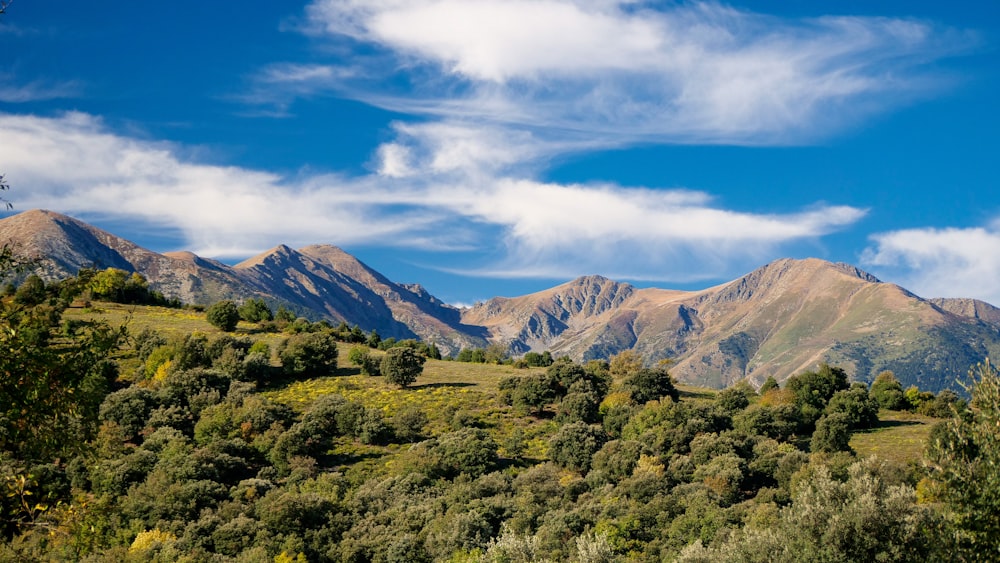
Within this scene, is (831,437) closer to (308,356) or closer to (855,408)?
(855,408)

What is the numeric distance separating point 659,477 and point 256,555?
3375 centimetres

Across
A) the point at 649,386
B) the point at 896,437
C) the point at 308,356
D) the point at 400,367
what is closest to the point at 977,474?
the point at 896,437

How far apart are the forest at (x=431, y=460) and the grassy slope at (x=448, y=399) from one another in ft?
1.94

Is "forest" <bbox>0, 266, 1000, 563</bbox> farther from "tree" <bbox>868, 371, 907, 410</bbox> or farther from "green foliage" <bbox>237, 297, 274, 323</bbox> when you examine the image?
"green foliage" <bbox>237, 297, 274, 323</bbox>

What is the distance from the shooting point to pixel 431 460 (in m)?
63.7

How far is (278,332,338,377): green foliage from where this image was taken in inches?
3730

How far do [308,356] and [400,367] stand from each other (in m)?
14.6

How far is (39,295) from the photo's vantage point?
11906 millimetres

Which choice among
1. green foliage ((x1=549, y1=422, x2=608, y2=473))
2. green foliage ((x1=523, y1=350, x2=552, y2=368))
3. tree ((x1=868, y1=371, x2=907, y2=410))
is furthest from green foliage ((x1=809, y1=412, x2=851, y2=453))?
green foliage ((x1=523, y1=350, x2=552, y2=368))

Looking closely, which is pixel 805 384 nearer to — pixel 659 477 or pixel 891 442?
pixel 891 442

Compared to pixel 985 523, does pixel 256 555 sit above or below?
below

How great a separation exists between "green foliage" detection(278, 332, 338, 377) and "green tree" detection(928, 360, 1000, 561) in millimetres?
85071

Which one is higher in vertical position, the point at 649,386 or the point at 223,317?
the point at 223,317

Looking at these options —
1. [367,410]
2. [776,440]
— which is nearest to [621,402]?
[776,440]
